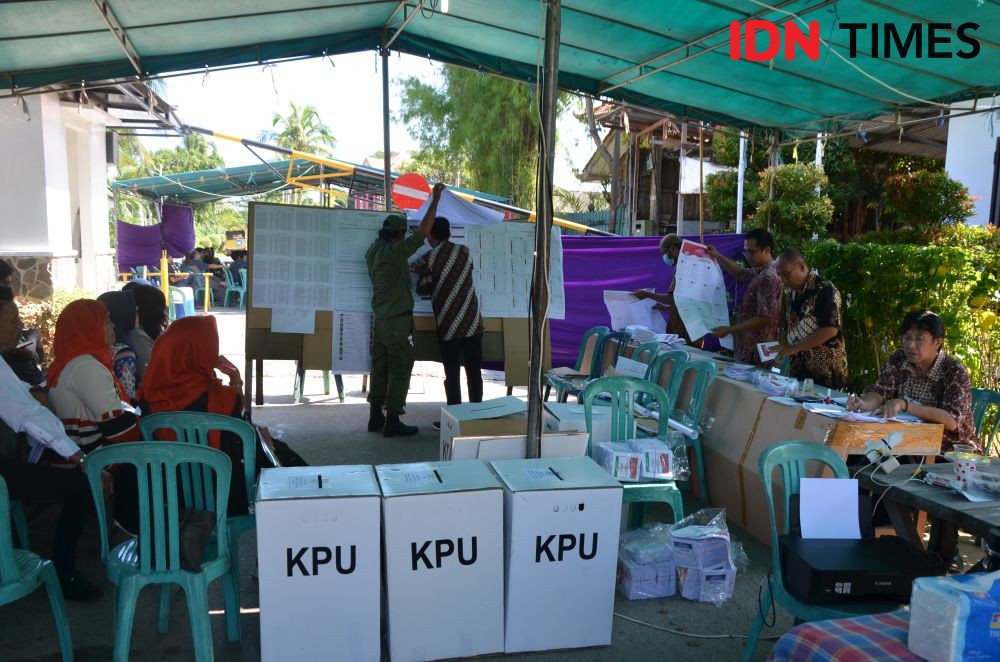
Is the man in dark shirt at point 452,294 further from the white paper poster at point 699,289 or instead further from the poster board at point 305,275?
the white paper poster at point 699,289

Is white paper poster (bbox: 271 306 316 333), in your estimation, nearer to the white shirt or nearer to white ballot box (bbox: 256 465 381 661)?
the white shirt

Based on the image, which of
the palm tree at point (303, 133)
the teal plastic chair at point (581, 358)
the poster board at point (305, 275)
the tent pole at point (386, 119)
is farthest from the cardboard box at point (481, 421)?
the palm tree at point (303, 133)

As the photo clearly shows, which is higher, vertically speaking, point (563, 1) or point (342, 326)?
point (563, 1)

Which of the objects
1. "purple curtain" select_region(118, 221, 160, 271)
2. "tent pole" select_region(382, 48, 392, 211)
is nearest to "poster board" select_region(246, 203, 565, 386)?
"tent pole" select_region(382, 48, 392, 211)

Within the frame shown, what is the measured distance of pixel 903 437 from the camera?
11.9 ft

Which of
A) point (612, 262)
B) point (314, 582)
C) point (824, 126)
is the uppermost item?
point (824, 126)

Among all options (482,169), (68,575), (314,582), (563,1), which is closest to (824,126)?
(563,1)

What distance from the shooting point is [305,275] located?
20.8ft

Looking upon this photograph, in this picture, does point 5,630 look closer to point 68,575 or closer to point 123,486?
point 68,575

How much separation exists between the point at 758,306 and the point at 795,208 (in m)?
3.64

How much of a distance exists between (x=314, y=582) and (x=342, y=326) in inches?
150

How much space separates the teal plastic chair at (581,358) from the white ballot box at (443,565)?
327cm

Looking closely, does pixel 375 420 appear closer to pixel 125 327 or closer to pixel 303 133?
pixel 125 327

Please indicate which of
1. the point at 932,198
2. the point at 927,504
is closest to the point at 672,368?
the point at 927,504
